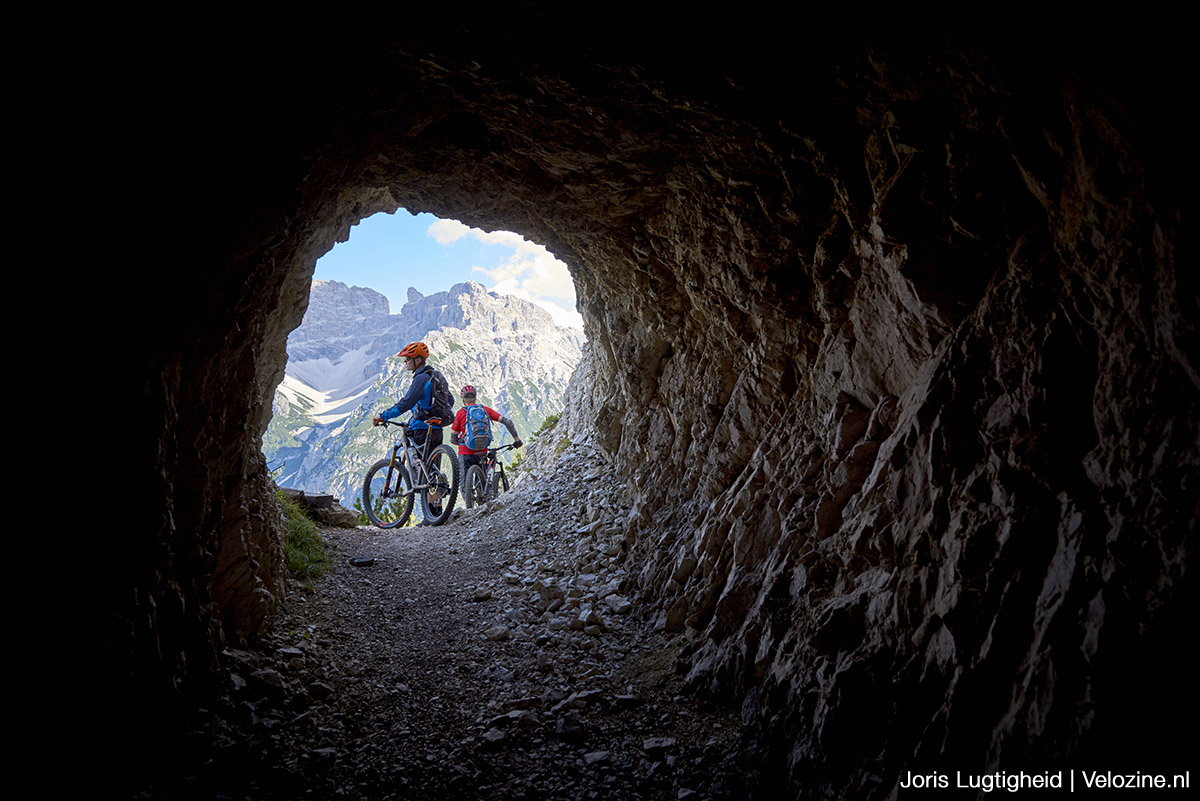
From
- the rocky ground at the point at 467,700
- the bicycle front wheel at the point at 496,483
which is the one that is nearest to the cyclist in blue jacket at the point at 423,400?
the bicycle front wheel at the point at 496,483

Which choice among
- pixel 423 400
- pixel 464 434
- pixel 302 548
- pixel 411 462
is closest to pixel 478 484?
pixel 464 434

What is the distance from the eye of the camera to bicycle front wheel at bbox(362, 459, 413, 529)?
14.6m

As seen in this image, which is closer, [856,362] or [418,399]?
[856,362]

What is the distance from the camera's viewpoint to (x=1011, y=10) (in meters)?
2.89

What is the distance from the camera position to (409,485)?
14.6m

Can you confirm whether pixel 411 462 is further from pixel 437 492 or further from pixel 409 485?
pixel 437 492

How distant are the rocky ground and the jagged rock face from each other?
599 mm

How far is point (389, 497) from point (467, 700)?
9767 mm

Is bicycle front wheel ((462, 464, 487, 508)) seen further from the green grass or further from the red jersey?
the green grass

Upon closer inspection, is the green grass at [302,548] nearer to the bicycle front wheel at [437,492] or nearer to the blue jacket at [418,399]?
the blue jacket at [418,399]

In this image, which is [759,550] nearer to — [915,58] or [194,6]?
[915,58]

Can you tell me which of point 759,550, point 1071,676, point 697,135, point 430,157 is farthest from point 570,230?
point 1071,676

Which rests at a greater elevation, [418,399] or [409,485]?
[418,399]

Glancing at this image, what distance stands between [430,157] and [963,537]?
7.66 meters
